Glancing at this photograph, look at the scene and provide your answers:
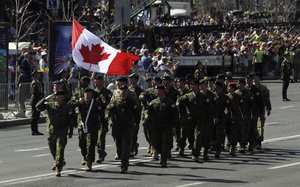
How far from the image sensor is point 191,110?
2147cm

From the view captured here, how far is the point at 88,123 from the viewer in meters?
19.7

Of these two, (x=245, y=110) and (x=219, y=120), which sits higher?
(x=245, y=110)

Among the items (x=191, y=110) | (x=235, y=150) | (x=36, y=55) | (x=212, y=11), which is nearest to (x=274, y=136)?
(x=235, y=150)

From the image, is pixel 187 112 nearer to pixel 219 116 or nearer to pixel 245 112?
pixel 219 116

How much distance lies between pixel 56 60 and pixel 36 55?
4.22 meters

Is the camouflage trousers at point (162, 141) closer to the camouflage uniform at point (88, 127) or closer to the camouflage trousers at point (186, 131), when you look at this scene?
the camouflage trousers at point (186, 131)

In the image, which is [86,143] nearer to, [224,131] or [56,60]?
[224,131]

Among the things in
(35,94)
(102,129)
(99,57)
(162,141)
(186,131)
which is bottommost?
(162,141)

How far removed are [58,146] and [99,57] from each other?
3556 mm

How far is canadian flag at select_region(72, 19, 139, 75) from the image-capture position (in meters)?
21.9

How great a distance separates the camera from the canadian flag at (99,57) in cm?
2188

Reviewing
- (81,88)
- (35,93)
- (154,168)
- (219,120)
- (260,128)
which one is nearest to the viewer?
(154,168)

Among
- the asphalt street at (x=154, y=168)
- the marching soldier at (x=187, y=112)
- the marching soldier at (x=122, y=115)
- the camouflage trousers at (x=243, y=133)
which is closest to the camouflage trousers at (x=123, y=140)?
the marching soldier at (x=122, y=115)

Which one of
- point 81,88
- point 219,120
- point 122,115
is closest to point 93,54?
point 81,88
